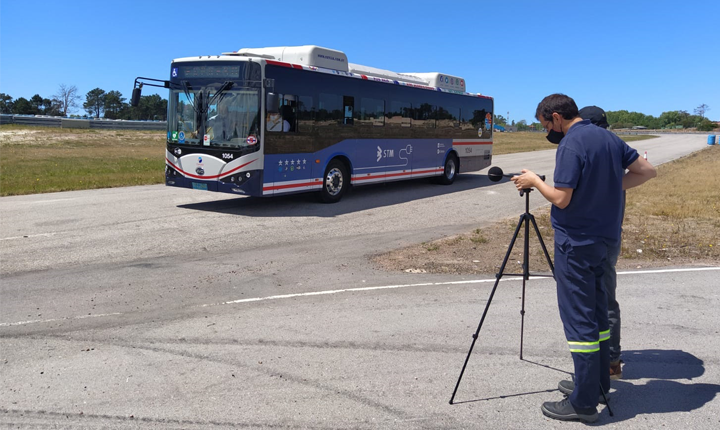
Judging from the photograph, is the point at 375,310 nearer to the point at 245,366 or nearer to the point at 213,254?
the point at 245,366

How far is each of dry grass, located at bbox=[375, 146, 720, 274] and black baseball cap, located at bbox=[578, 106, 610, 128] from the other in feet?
13.4

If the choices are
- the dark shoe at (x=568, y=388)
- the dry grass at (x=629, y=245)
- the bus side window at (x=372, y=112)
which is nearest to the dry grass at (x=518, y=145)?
the bus side window at (x=372, y=112)

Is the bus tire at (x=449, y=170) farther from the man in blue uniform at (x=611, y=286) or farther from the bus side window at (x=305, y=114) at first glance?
the man in blue uniform at (x=611, y=286)

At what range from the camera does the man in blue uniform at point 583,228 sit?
380cm

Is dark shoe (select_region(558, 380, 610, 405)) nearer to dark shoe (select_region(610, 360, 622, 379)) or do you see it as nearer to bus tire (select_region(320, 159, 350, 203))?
dark shoe (select_region(610, 360, 622, 379))

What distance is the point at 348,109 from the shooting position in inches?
603

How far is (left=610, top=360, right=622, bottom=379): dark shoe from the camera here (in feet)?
15.0

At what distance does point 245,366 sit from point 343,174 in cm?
1090

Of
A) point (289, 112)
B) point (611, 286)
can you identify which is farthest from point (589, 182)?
point (289, 112)

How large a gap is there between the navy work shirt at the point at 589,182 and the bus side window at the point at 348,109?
37.9ft

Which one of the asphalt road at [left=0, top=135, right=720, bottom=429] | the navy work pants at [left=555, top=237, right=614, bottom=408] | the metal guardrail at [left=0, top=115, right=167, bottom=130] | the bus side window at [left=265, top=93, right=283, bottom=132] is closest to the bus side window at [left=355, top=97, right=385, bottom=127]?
the bus side window at [left=265, top=93, right=283, bottom=132]

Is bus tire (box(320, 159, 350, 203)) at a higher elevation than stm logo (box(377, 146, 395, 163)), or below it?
below

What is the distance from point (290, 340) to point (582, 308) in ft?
8.21

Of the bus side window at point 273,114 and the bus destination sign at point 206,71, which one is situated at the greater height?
the bus destination sign at point 206,71
